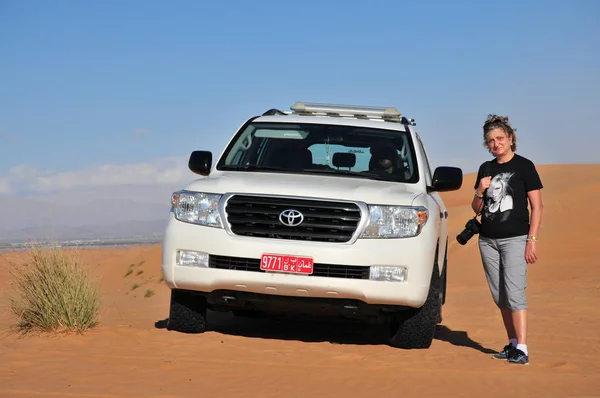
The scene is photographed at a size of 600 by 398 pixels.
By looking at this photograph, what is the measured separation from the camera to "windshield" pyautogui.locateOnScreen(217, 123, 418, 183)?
8820 millimetres

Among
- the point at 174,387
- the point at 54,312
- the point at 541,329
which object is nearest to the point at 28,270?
the point at 54,312

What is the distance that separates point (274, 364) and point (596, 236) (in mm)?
18947

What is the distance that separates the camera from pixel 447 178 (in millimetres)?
8406

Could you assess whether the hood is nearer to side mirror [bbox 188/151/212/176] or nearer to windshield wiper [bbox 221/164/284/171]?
windshield wiper [bbox 221/164/284/171]

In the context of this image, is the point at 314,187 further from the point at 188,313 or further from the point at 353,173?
the point at 188,313

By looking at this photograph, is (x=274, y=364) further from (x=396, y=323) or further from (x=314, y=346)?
(x=396, y=323)

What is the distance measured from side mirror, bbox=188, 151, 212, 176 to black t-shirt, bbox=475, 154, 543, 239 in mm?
2463

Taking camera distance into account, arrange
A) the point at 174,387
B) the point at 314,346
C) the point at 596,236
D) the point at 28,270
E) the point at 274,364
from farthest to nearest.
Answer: the point at 596,236
the point at 28,270
the point at 314,346
the point at 274,364
the point at 174,387

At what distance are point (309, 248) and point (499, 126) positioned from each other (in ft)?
6.13

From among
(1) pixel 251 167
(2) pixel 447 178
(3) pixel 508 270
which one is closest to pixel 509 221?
(3) pixel 508 270

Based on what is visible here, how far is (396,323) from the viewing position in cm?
827

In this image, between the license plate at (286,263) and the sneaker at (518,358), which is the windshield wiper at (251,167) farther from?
the sneaker at (518,358)

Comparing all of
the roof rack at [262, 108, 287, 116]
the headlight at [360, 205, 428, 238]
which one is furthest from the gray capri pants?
the roof rack at [262, 108, 287, 116]

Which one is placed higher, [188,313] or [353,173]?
[353,173]
